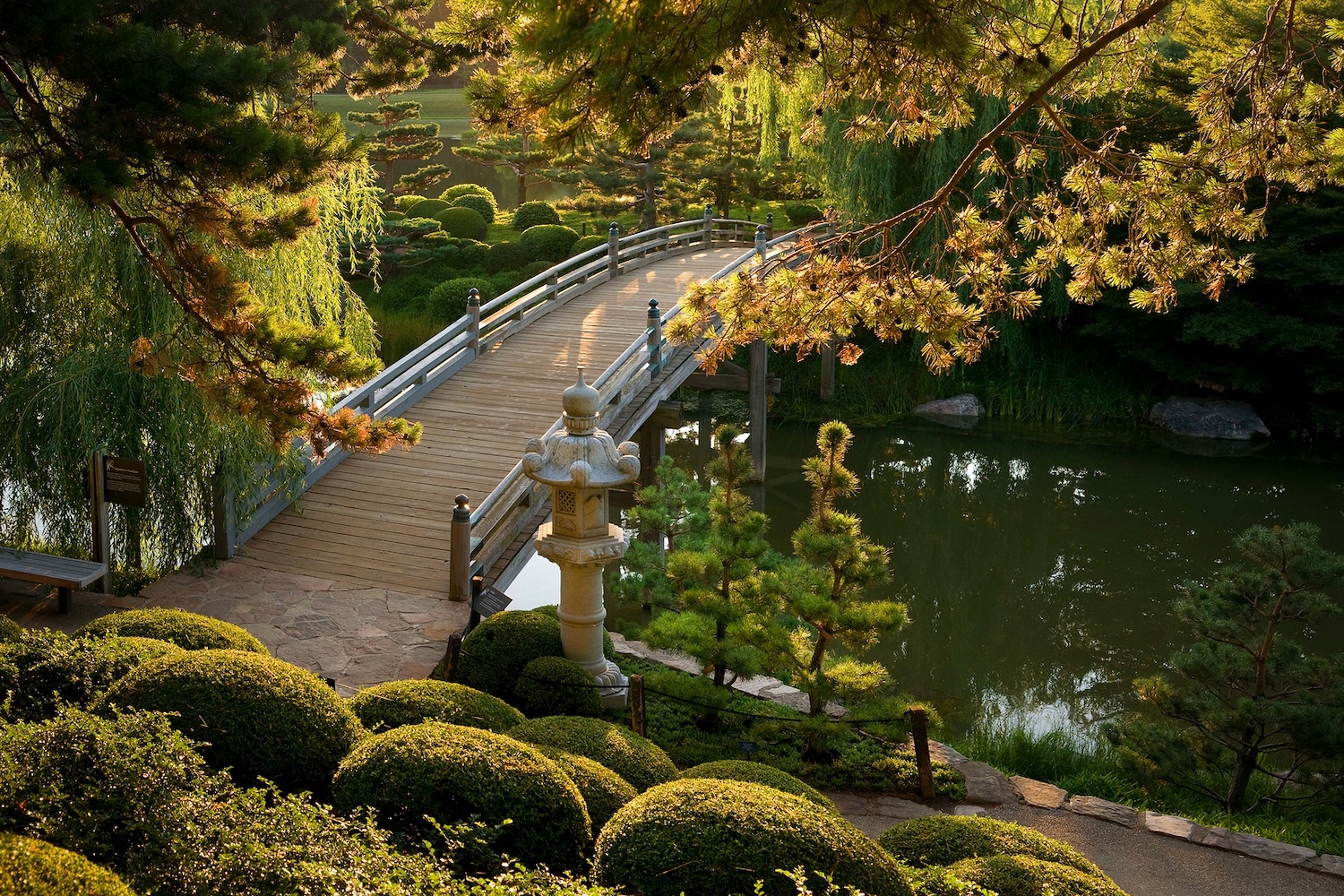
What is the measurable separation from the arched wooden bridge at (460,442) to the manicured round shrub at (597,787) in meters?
4.57

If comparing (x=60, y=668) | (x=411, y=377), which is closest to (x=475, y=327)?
(x=411, y=377)

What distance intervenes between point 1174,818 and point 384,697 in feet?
14.8

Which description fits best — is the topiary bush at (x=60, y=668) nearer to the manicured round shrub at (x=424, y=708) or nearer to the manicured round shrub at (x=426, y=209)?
the manicured round shrub at (x=424, y=708)

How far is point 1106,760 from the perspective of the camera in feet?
27.8

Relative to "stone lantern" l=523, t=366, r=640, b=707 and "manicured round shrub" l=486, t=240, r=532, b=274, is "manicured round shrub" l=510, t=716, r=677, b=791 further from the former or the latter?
"manicured round shrub" l=486, t=240, r=532, b=274

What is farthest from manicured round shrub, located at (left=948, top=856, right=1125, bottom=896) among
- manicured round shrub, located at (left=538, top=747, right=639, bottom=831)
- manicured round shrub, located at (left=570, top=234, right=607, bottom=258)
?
manicured round shrub, located at (left=570, top=234, right=607, bottom=258)

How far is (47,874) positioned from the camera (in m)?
2.82

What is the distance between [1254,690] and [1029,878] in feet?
13.7

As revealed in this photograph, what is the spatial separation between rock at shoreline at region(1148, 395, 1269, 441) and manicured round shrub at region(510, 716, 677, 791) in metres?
16.0

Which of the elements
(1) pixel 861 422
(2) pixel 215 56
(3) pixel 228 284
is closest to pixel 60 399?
(3) pixel 228 284

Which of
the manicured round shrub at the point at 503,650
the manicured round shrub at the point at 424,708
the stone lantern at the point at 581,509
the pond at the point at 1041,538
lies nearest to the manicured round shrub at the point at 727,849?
the manicured round shrub at the point at 424,708

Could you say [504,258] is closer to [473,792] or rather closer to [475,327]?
[475,327]

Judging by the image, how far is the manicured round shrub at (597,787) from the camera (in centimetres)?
441

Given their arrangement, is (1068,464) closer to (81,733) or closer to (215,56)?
(215,56)
